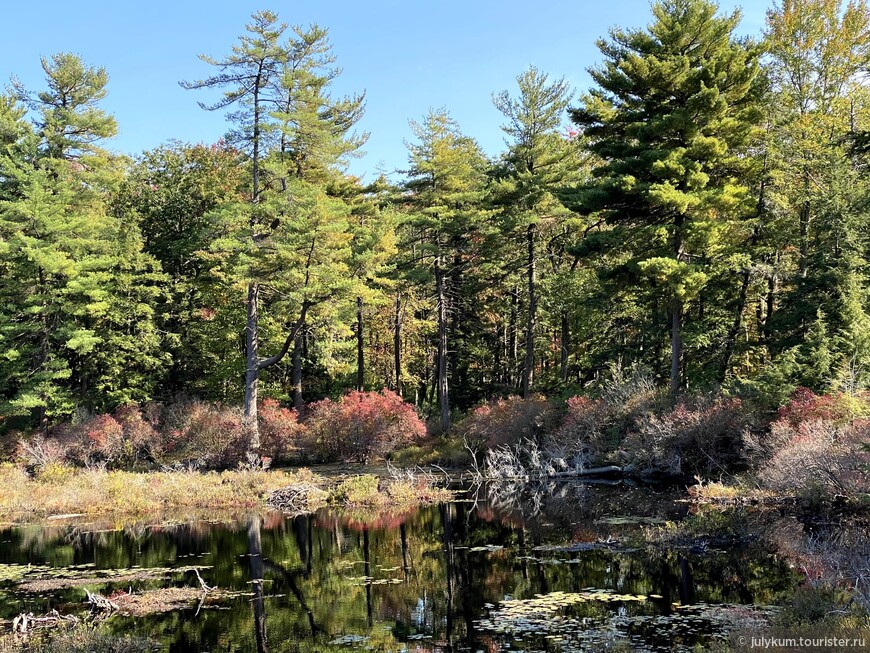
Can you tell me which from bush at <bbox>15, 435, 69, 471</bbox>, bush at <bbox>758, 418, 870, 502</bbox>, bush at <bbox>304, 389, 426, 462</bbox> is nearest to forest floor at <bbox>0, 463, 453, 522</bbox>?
bush at <bbox>15, 435, 69, 471</bbox>

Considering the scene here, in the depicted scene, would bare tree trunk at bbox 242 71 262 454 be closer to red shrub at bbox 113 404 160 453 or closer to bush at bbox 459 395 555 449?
red shrub at bbox 113 404 160 453

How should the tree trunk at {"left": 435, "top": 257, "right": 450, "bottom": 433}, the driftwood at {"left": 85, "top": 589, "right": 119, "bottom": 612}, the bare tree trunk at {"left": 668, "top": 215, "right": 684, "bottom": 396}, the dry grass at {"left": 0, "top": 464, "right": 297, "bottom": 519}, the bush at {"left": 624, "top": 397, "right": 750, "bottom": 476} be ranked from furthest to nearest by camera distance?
the tree trunk at {"left": 435, "top": 257, "right": 450, "bottom": 433}
the bare tree trunk at {"left": 668, "top": 215, "right": 684, "bottom": 396}
the dry grass at {"left": 0, "top": 464, "right": 297, "bottom": 519}
the bush at {"left": 624, "top": 397, "right": 750, "bottom": 476}
the driftwood at {"left": 85, "top": 589, "right": 119, "bottom": 612}

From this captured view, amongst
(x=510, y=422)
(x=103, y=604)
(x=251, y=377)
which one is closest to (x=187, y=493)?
(x=251, y=377)

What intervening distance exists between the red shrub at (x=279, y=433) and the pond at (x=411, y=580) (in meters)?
11.9

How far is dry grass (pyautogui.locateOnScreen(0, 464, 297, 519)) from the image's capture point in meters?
20.8

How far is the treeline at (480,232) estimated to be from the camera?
22906 mm

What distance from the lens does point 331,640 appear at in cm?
898

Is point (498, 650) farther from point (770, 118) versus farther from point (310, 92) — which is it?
point (310, 92)

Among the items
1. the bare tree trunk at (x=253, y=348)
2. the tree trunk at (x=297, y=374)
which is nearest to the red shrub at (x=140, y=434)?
the bare tree trunk at (x=253, y=348)

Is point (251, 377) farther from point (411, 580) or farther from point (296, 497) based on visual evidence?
point (411, 580)

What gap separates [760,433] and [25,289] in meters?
29.9

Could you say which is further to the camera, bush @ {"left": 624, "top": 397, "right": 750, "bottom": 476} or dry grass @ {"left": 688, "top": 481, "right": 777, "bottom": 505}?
bush @ {"left": 624, "top": 397, "right": 750, "bottom": 476}

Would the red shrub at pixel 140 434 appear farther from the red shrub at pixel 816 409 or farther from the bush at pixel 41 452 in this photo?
the red shrub at pixel 816 409

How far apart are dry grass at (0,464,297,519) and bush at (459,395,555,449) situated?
316 inches
